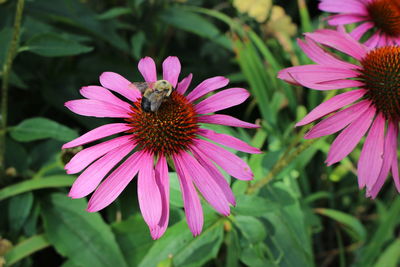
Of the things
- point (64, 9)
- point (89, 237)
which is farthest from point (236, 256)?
point (64, 9)

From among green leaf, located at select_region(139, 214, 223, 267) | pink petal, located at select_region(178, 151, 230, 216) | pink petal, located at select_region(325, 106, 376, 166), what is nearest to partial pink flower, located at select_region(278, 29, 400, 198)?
pink petal, located at select_region(325, 106, 376, 166)

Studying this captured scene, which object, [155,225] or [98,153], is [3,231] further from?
[155,225]

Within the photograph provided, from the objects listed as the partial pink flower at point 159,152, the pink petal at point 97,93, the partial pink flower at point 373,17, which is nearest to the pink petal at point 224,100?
the partial pink flower at point 159,152

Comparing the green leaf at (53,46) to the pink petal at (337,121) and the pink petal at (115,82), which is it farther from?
the pink petal at (337,121)

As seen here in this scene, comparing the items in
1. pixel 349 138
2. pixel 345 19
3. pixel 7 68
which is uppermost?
pixel 7 68

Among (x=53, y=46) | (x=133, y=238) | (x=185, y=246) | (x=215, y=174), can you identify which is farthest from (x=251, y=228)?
(x=53, y=46)

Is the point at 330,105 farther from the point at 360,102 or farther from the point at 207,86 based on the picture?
the point at 207,86

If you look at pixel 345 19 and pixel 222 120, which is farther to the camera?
pixel 345 19
